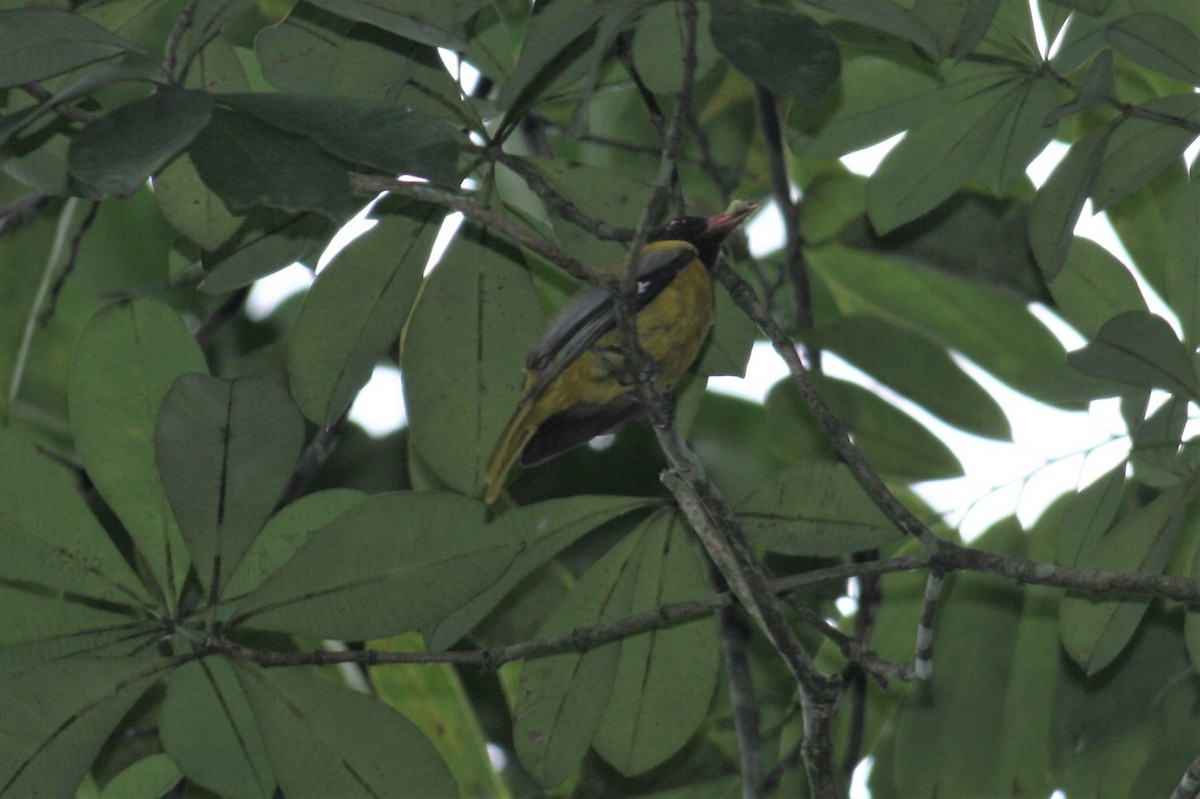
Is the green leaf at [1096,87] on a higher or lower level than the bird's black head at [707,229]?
lower

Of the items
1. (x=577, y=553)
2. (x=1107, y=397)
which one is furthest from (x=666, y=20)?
(x=577, y=553)

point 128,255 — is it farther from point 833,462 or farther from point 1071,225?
point 1071,225

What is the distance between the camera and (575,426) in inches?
120

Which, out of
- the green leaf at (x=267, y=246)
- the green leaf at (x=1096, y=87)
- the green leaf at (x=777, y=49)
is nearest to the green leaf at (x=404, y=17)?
the green leaf at (x=777, y=49)

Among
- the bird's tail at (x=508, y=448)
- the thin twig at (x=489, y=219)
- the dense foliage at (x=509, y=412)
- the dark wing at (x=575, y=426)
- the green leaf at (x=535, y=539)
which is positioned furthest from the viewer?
the dark wing at (x=575, y=426)

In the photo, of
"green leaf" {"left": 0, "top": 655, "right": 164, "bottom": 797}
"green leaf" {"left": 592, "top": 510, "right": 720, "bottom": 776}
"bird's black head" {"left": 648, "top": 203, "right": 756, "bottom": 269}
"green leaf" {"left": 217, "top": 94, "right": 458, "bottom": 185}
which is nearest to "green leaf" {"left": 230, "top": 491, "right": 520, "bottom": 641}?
"green leaf" {"left": 0, "top": 655, "right": 164, "bottom": 797}

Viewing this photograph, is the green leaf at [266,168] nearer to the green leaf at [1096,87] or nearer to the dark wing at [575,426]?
the green leaf at [1096,87]

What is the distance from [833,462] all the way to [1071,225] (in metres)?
0.61

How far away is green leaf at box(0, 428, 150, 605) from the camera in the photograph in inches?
88.4

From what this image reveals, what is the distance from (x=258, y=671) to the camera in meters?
2.33

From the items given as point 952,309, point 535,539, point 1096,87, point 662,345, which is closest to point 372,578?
point 535,539

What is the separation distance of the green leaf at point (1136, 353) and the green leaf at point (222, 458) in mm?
1311

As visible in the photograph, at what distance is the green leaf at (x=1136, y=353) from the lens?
2209mm

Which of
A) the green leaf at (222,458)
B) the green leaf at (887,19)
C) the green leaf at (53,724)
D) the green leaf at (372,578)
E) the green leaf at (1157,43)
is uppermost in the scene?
the green leaf at (1157,43)
